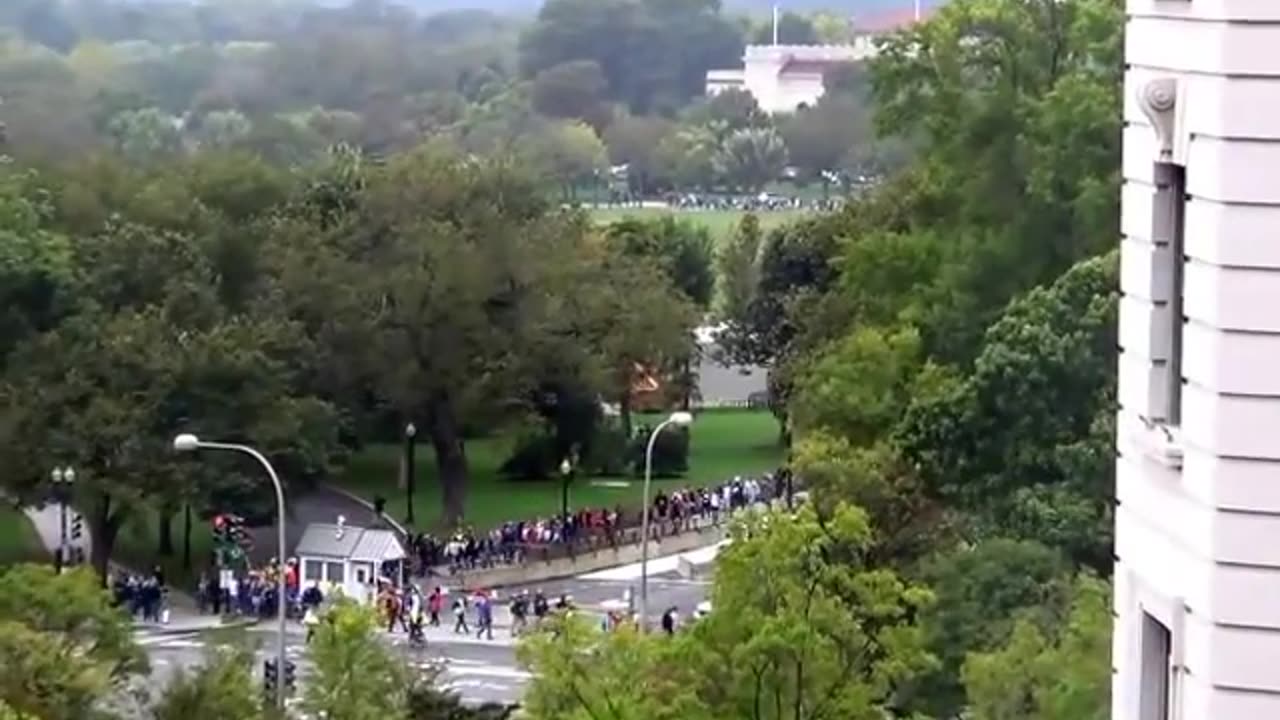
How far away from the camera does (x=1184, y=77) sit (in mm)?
8539

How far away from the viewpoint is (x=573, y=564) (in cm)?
5191

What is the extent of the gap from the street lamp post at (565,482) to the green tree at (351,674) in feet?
77.7

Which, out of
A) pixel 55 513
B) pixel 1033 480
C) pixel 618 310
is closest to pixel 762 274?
pixel 618 310

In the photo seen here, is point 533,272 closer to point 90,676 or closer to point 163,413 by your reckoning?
point 163,413

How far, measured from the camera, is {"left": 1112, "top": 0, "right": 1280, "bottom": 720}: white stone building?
8172 millimetres

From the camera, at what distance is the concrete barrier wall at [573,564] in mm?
50188

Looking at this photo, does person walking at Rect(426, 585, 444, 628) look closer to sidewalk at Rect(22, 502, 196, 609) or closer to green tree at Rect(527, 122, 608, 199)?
sidewalk at Rect(22, 502, 196, 609)

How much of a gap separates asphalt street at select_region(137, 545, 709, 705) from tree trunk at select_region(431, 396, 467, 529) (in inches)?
194

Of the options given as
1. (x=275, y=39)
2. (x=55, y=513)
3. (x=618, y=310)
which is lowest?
(x=55, y=513)

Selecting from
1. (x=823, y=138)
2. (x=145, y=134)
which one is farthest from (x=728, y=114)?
(x=145, y=134)

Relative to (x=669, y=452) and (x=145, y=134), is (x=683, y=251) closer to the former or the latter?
(x=669, y=452)

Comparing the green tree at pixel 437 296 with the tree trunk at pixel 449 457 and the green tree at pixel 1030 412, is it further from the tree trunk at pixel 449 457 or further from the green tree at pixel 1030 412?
the green tree at pixel 1030 412

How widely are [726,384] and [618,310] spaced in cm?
2551

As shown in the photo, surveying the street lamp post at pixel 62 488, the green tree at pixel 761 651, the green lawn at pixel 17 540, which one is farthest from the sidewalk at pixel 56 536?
the green tree at pixel 761 651
